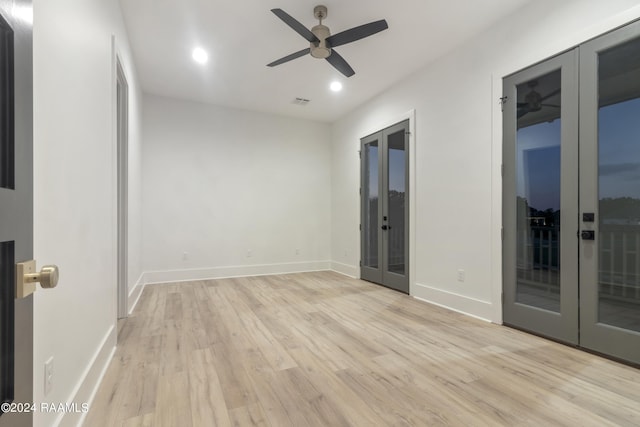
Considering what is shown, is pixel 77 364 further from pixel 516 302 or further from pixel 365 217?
pixel 365 217

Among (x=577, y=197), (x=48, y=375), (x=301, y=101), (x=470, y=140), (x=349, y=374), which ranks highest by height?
(x=301, y=101)

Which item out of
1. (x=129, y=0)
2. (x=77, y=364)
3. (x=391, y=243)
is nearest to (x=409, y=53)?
(x=391, y=243)

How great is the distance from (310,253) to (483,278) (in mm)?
3497

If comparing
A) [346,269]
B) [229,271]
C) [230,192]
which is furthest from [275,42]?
[346,269]

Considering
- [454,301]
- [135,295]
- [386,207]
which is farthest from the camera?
[386,207]

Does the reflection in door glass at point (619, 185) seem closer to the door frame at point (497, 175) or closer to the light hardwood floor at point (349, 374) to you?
the light hardwood floor at point (349, 374)

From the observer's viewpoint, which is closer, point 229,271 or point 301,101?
point 301,101

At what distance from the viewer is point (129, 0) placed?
2770mm

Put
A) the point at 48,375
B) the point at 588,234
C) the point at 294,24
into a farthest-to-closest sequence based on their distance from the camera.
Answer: the point at 294,24 < the point at 588,234 < the point at 48,375

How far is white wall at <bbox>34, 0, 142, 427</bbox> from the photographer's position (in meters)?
1.21

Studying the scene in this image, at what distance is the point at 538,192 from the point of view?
2.79 meters

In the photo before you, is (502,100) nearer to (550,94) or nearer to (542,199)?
(550,94)

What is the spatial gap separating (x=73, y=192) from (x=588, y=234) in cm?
343

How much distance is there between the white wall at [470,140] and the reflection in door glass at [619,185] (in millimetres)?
373
